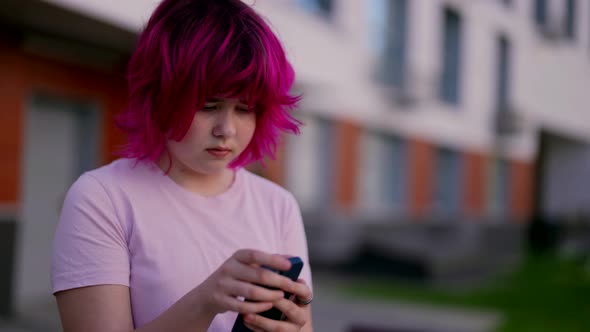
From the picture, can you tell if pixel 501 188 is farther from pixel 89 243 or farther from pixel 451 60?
pixel 89 243

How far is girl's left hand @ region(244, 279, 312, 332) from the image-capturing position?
1153 mm

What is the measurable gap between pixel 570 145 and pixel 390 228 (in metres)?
9.98

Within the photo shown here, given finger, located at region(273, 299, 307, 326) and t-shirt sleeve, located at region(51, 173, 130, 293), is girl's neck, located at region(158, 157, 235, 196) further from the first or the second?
finger, located at region(273, 299, 307, 326)

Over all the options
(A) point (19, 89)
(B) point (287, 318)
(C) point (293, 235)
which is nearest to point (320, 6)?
(A) point (19, 89)

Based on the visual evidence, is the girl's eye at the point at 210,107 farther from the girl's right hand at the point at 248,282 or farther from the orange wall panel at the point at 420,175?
Result: the orange wall panel at the point at 420,175

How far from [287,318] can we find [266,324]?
0.05 meters

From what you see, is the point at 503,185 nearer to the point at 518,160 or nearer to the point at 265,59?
the point at 518,160

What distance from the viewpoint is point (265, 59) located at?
133cm

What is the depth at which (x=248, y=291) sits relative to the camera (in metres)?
1.09

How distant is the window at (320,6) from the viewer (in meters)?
10.1

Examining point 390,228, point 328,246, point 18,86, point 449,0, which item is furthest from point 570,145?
point 18,86

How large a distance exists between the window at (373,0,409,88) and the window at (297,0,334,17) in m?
2.09

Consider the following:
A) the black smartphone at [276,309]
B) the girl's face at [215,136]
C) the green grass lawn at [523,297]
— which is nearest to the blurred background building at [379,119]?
the girl's face at [215,136]

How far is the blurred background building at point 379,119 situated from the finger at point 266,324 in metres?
0.62
